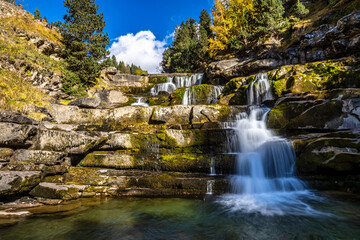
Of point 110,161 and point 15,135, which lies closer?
point 15,135

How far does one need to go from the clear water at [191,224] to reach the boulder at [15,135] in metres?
2.97

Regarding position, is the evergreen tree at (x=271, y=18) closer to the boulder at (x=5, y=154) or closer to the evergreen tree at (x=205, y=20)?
the evergreen tree at (x=205, y=20)

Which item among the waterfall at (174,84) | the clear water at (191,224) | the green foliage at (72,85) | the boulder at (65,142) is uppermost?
the waterfall at (174,84)

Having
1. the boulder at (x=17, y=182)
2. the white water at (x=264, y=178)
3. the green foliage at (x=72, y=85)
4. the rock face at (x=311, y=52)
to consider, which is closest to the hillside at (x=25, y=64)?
the green foliage at (x=72, y=85)

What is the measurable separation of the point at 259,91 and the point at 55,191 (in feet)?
38.9

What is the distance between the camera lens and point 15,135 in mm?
5988

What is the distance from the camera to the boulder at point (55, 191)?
5574 millimetres

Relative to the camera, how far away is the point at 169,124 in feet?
31.2

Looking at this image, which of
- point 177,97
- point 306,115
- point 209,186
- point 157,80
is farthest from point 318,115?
point 157,80

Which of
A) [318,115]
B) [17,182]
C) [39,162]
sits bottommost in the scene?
[17,182]

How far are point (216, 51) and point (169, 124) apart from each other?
24717mm

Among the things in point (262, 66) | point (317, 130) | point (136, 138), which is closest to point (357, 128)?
point (317, 130)

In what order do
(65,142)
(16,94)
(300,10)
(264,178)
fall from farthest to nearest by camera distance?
(300,10) < (16,94) < (65,142) < (264,178)

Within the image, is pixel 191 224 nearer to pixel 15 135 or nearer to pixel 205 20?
pixel 15 135
